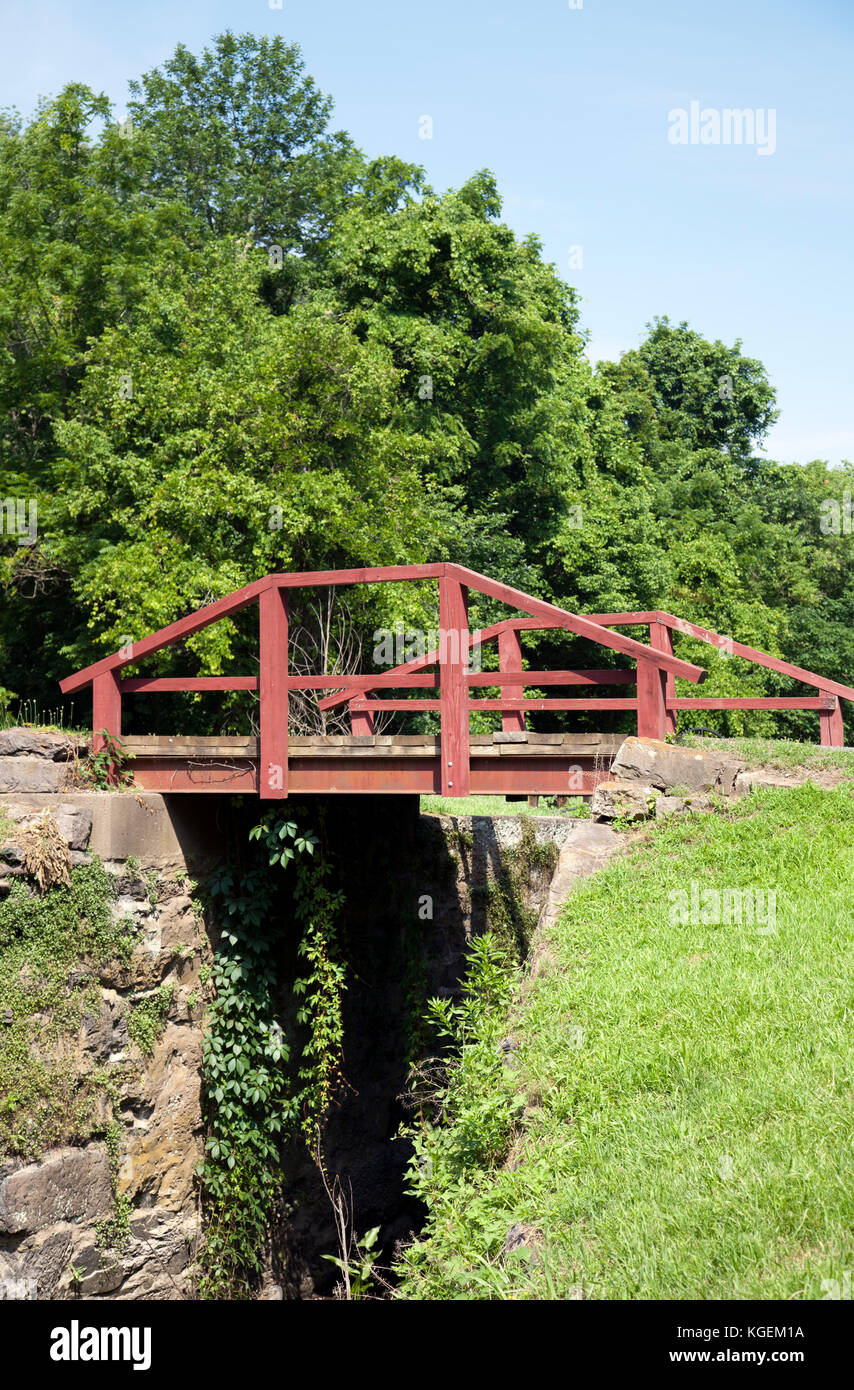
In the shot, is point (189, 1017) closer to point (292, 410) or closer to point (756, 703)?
point (756, 703)

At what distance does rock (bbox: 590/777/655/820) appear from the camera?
25.0ft

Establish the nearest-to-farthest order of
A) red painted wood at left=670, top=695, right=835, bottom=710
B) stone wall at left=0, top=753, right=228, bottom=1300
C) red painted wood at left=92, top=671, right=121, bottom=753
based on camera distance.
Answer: stone wall at left=0, top=753, right=228, bottom=1300
red painted wood at left=92, top=671, right=121, bottom=753
red painted wood at left=670, top=695, right=835, bottom=710

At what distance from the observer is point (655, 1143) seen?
404cm

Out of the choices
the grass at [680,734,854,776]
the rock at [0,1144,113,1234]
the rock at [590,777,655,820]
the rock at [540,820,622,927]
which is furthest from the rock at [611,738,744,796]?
the rock at [0,1144,113,1234]

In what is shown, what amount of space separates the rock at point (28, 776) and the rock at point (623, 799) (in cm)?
420

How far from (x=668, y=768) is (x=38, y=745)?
16.1 ft

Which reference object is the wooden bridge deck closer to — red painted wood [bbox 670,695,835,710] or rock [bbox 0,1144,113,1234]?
red painted wood [bbox 670,695,835,710]

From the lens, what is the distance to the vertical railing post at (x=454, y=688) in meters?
7.59

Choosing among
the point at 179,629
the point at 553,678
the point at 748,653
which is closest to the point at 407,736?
the point at 553,678

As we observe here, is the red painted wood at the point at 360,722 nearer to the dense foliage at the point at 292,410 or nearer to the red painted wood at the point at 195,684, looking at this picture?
Answer: the red painted wood at the point at 195,684

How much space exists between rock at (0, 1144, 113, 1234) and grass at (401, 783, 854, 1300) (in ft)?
10.7

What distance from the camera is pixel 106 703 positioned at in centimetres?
892
